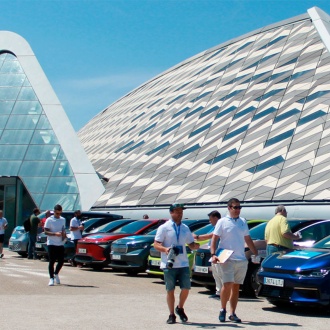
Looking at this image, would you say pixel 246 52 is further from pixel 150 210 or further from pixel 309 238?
pixel 309 238

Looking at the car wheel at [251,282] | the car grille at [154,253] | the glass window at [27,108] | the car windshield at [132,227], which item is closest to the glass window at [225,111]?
the glass window at [27,108]

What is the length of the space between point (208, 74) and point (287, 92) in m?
10.5

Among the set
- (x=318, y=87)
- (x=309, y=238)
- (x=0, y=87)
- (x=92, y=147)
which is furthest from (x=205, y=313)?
(x=92, y=147)

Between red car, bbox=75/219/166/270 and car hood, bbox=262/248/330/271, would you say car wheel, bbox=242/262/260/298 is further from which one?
red car, bbox=75/219/166/270

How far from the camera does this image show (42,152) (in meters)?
32.2

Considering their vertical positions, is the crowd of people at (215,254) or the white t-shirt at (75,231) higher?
the white t-shirt at (75,231)

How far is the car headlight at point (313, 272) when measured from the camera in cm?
1066

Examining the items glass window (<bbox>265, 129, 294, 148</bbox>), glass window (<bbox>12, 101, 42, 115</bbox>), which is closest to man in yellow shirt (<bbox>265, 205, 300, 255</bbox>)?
glass window (<bbox>265, 129, 294, 148</bbox>)

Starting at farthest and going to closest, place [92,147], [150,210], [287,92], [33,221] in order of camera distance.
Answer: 1. [92,147]
2. [287,92]
3. [150,210]
4. [33,221]

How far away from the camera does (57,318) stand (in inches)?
383

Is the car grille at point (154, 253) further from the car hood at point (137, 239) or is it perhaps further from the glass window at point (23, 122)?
the glass window at point (23, 122)

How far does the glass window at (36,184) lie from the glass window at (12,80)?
5785mm

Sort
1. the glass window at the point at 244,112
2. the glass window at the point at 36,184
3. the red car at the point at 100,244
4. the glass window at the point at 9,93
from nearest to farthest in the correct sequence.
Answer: the red car at the point at 100,244
the glass window at the point at 244,112
the glass window at the point at 36,184
the glass window at the point at 9,93

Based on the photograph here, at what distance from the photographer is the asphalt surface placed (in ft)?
31.1
